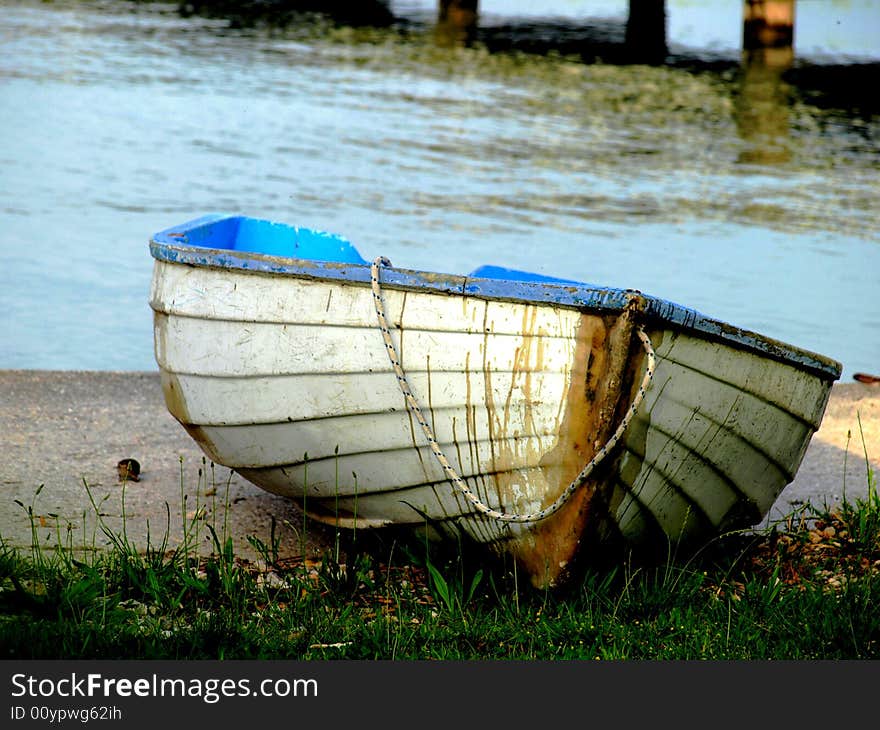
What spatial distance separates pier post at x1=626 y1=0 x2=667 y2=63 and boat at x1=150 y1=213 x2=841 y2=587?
25.1 m

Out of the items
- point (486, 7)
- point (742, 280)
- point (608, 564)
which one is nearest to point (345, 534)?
point (608, 564)

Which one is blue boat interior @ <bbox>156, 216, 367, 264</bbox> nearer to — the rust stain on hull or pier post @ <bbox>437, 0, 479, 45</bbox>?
the rust stain on hull

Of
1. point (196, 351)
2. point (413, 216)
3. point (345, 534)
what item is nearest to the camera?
point (196, 351)

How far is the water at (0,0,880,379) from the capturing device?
1095cm

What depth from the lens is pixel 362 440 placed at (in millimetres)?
4418

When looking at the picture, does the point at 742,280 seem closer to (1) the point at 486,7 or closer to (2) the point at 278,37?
(2) the point at 278,37

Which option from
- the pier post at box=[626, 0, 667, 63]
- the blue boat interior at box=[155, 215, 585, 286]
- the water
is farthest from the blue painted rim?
the pier post at box=[626, 0, 667, 63]

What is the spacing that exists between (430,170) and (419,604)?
11465 mm

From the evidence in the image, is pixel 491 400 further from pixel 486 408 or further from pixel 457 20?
pixel 457 20

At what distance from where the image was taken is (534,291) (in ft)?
13.1

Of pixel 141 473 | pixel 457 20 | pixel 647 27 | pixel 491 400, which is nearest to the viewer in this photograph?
pixel 491 400

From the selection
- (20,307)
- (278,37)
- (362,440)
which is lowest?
(20,307)

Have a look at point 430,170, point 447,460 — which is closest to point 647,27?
point 430,170

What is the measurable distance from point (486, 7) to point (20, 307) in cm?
2988
